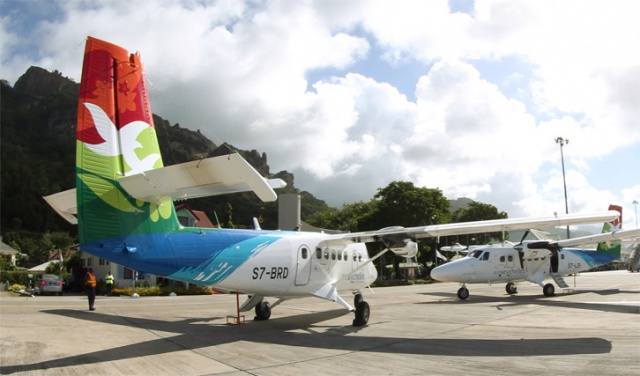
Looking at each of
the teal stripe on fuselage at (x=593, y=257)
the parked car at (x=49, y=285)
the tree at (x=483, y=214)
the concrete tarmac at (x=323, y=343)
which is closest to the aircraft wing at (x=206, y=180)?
the concrete tarmac at (x=323, y=343)

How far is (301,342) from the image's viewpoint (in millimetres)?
10000

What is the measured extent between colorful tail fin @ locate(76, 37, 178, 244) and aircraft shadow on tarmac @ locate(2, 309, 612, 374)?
2.35 m

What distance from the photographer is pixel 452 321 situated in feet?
43.5

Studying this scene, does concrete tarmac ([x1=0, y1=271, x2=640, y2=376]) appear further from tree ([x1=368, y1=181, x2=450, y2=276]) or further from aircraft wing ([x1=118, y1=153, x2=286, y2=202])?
tree ([x1=368, y1=181, x2=450, y2=276])

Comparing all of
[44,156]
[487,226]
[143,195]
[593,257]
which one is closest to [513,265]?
[593,257]

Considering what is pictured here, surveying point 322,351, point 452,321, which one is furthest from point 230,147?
point 452,321

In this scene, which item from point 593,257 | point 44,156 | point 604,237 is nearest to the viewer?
point 604,237

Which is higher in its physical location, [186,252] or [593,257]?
[186,252]

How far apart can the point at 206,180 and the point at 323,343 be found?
5124mm

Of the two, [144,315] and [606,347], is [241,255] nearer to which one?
[144,315]

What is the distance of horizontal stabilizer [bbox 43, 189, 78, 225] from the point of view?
397 inches

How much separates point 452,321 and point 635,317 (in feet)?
17.1

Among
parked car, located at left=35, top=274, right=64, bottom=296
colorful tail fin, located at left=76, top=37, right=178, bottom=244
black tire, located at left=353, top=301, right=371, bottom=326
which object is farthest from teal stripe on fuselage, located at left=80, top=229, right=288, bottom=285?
parked car, located at left=35, top=274, right=64, bottom=296

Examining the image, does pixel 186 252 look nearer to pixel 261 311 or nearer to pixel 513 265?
pixel 261 311
